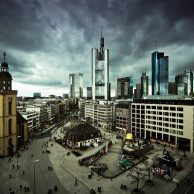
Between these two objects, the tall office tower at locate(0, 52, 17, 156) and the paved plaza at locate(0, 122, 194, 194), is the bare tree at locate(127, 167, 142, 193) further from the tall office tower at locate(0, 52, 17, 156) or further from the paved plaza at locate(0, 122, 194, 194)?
the tall office tower at locate(0, 52, 17, 156)

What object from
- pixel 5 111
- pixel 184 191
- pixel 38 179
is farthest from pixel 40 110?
pixel 184 191

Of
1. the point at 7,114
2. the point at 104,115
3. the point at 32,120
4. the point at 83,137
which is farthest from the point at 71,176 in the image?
the point at 104,115

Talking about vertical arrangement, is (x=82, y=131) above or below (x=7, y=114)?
below

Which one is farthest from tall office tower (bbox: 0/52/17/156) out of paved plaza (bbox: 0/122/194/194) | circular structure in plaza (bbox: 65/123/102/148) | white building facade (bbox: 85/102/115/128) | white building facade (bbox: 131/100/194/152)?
white building facade (bbox: 85/102/115/128)

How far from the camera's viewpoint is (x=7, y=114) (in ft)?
199

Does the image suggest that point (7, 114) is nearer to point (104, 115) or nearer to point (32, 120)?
point (32, 120)

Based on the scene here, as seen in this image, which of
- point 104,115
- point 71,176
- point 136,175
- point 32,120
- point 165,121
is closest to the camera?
point 71,176

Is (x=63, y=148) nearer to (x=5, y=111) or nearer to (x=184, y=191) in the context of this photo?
(x=5, y=111)

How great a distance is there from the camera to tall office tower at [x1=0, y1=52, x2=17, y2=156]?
2309 inches

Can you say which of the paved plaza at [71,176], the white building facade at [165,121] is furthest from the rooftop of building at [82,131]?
the white building facade at [165,121]

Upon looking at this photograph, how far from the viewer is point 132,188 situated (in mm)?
38031

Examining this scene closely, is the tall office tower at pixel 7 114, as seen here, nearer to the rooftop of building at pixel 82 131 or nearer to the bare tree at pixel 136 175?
the rooftop of building at pixel 82 131

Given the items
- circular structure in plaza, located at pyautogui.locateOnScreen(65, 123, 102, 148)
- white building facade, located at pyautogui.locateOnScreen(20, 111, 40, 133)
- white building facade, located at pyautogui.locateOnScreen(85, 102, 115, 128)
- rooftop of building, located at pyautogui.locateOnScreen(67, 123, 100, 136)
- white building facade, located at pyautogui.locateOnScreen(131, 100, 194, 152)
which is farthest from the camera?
white building facade, located at pyautogui.locateOnScreen(85, 102, 115, 128)

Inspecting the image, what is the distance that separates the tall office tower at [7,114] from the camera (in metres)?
58.7
